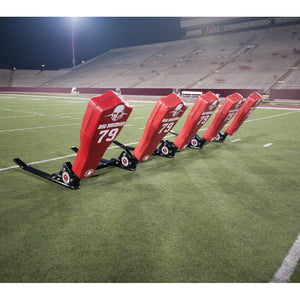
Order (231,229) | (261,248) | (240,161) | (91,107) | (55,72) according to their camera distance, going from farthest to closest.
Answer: (55,72) < (240,161) < (91,107) < (231,229) < (261,248)

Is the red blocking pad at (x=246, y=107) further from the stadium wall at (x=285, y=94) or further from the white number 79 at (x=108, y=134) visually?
the stadium wall at (x=285, y=94)

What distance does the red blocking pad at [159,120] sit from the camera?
4.23 metres

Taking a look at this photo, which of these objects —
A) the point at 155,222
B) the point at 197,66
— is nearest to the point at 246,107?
the point at 155,222

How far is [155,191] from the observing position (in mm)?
3695

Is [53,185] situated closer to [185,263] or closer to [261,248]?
[185,263]

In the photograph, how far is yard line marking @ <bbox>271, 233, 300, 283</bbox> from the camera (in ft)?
6.64

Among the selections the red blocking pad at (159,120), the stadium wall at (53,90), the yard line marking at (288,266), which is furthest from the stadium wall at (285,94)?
the yard line marking at (288,266)

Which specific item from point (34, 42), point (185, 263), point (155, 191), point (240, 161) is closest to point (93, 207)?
point (155, 191)

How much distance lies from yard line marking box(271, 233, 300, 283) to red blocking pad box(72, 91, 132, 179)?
7.23ft

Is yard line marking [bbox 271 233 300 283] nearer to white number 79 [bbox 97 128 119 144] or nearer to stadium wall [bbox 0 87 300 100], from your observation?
white number 79 [bbox 97 128 119 144]

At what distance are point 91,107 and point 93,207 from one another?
1.13 metres

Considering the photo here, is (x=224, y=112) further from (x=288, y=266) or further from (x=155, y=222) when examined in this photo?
(x=288, y=266)

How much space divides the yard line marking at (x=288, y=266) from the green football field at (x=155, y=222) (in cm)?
4

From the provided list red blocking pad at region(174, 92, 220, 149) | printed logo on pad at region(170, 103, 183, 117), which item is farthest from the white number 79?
red blocking pad at region(174, 92, 220, 149)
